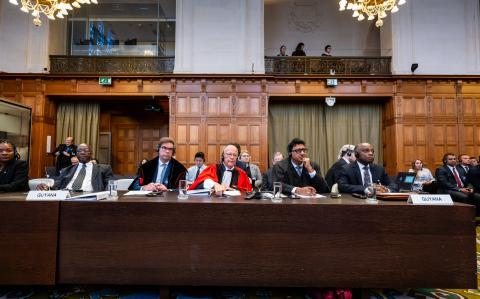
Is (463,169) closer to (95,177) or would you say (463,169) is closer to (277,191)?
(277,191)

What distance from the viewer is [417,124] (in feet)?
26.3

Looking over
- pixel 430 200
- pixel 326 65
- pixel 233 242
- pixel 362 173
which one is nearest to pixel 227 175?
pixel 233 242

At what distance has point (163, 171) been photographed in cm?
346

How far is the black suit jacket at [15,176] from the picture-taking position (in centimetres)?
321

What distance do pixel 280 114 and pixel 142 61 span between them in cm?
462

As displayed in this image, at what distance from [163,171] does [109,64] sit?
630 centimetres

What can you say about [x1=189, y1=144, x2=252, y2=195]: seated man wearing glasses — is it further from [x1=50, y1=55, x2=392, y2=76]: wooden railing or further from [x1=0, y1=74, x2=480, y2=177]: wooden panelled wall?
[x1=50, y1=55, x2=392, y2=76]: wooden railing

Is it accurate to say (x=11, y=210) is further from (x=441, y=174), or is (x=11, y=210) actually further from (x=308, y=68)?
(x=308, y=68)

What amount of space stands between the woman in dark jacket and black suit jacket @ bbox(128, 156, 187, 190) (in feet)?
4.08

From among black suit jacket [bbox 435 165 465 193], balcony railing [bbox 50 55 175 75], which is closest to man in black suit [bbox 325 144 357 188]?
black suit jacket [bbox 435 165 465 193]

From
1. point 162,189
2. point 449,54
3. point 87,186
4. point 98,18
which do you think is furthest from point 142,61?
point 449,54

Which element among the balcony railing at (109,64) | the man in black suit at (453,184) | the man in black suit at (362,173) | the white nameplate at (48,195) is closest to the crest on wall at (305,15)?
the balcony railing at (109,64)

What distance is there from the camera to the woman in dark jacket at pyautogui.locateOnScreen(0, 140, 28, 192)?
322 cm

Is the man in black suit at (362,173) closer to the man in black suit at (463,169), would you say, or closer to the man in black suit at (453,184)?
the man in black suit at (453,184)
